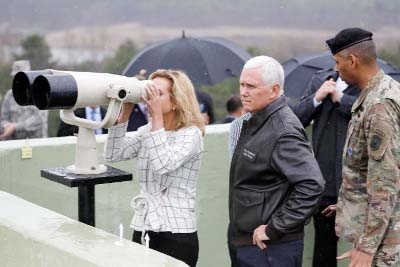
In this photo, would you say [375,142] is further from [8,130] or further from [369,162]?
[8,130]

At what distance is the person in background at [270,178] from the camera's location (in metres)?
3.74

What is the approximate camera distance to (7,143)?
5074 millimetres

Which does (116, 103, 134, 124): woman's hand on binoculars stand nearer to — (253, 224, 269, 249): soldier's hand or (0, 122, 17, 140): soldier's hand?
(253, 224, 269, 249): soldier's hand

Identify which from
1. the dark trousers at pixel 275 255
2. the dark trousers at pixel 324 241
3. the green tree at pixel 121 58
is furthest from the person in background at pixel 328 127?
the green tree at pixel 121 58

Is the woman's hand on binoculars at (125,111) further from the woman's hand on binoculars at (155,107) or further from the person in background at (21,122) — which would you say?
the person in background at (21,122)

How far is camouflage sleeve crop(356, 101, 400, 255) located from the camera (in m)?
3.52

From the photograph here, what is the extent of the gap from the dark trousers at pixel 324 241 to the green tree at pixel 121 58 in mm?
7512

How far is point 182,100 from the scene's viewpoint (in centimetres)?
411

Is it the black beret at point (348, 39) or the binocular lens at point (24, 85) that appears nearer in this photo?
the binocular lens at point (24, 85)

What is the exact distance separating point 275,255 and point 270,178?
0.36 metres

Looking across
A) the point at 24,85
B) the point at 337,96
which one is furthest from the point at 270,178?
the point at 337,96

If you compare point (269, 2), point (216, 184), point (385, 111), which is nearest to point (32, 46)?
A: point (269, 2)

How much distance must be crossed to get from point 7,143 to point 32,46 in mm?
7898

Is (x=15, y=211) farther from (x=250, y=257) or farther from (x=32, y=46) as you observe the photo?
(x=32, y=46)
